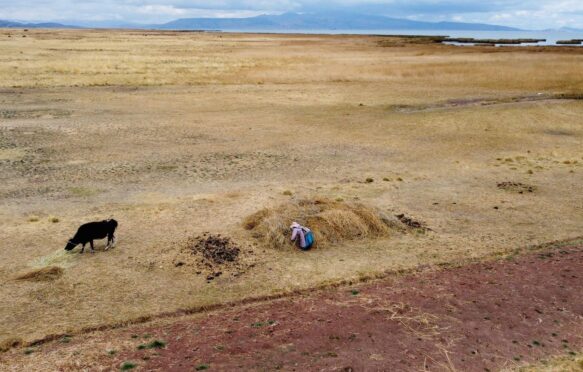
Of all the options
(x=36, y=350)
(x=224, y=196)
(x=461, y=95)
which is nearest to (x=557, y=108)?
(x=461, y=95)

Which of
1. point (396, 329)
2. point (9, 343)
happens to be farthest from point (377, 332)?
point (9, 343)

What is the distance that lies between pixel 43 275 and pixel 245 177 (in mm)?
10958

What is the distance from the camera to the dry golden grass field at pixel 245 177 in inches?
505

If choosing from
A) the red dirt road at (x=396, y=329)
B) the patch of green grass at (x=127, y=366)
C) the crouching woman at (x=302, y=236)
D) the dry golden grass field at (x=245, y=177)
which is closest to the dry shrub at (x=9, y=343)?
the dry golden grass field at (x=245, y=177)

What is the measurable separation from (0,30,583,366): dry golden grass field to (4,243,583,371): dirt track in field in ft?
2.98

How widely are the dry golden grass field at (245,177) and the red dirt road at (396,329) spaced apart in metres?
1.18

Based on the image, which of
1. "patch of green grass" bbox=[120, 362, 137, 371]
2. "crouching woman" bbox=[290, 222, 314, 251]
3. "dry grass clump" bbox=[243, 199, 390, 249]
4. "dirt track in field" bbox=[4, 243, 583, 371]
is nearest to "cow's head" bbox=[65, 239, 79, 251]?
"dirt track in field" bbox=[4, 243, 583, 371]

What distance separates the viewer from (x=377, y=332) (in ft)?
33.7

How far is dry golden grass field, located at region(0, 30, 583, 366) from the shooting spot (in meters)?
12.8

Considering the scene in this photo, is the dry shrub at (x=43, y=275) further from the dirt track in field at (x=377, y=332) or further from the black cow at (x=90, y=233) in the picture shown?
the dirt track in field at (x=377, y=332)

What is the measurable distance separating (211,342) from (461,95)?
4295 cm

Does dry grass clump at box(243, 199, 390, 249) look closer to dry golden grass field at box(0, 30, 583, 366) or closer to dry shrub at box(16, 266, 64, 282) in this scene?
dry golden grass field at box(0, 30, 583, 366)

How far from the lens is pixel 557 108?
3978cm

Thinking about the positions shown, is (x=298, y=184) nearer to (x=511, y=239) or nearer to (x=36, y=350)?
(x=511, y=239)
